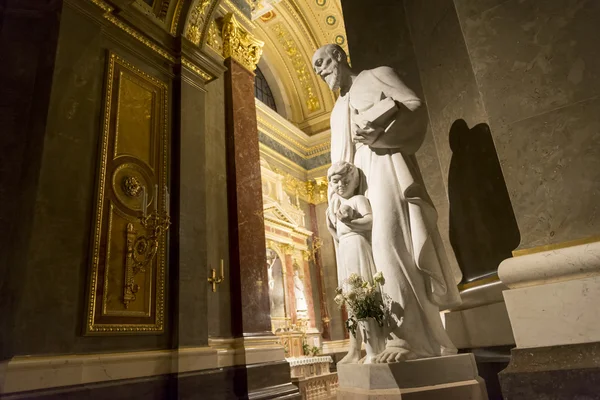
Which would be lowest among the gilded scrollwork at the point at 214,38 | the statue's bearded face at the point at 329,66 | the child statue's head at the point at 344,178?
the child statue's head at the point at 344,178

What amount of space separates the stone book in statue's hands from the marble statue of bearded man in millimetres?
10

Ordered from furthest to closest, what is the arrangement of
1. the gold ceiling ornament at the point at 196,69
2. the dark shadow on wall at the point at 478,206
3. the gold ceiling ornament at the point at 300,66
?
the gold ceiling ornament at the point at 300,66, the gold ceiling ornament at the point at 196,69, the dark shadow on wall at the point at 478,206

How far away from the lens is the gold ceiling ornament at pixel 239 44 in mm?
6332

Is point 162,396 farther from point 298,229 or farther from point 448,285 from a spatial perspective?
point 298,229

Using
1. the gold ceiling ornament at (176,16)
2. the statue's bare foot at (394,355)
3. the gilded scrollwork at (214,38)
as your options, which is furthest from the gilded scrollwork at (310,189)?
the statue's bare foot at (394,355)

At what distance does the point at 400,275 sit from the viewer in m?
2.08

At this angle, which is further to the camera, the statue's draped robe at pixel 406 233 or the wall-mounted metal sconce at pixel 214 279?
the wall-mounted metal sconce at pixel 214 279

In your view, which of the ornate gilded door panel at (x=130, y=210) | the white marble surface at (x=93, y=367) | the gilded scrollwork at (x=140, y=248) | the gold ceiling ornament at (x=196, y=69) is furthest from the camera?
the gold ceiling ornament at (x=196, y=69)

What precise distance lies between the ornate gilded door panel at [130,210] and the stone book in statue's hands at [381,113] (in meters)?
2.91

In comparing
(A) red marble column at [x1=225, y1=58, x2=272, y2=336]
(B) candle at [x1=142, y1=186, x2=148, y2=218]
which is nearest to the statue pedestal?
(B) candle at [x1=142, y1=186, x2=148, y2=218]

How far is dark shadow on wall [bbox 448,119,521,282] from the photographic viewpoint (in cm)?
254

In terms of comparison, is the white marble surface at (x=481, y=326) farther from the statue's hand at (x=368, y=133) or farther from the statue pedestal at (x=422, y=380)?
the statue's hand at (x=368, y=133)

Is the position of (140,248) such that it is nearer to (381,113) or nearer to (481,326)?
(381,113)

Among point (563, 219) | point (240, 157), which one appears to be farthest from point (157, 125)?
point (563, 219)
